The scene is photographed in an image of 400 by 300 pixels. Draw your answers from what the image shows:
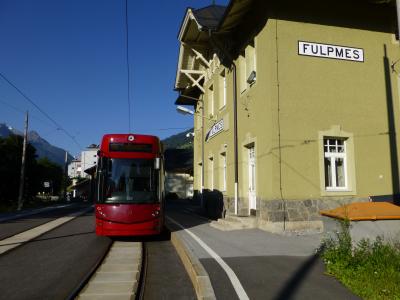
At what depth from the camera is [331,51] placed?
44.9 ft

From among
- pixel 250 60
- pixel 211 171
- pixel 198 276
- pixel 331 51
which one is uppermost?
pixel 250 60

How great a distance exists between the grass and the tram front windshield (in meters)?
5.69

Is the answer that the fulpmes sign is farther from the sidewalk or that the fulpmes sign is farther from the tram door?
the sidewalk

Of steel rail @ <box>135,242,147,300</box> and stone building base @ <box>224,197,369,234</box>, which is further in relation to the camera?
stone building base @ <box>224,197,369,234</box>

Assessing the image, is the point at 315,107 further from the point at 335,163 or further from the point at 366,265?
the point at 366,265

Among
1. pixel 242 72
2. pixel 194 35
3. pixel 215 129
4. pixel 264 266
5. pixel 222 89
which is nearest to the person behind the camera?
pixel 264 266

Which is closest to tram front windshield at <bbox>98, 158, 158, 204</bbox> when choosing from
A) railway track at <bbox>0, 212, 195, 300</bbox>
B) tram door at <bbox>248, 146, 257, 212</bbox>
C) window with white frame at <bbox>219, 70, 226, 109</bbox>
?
railway track at <bbox>0, 212, 195, 300</bbox>

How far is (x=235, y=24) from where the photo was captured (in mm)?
15820

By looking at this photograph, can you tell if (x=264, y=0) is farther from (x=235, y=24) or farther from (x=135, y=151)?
(x=135, y=151)

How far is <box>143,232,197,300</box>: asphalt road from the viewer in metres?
6.63

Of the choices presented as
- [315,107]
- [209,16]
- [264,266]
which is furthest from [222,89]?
[264,266]

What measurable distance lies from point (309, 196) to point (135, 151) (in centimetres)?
539

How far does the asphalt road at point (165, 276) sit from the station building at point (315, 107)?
11.5 ft

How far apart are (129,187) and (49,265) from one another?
3540mm
